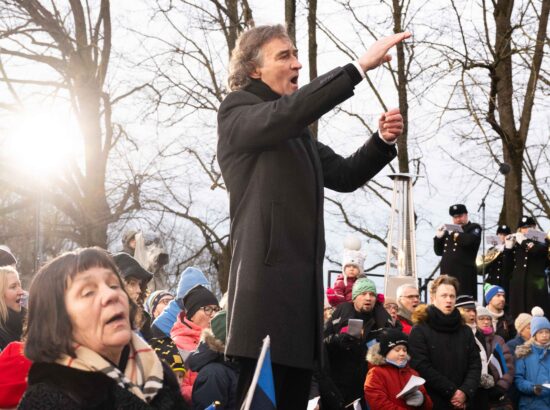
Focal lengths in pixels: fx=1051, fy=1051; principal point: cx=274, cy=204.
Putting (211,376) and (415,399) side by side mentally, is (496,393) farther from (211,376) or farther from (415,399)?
(211,376)

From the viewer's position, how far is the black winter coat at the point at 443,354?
909cm

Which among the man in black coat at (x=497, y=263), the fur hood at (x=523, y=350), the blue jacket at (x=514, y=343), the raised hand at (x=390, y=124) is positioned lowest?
the fur hood at (x=523, y=350)

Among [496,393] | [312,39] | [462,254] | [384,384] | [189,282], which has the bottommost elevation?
[496,393]

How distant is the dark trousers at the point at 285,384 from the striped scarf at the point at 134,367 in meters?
0.39

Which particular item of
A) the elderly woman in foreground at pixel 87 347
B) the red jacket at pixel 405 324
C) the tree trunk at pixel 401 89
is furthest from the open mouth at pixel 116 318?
the tree trunk at pixel 401 89

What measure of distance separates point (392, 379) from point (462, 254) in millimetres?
5817

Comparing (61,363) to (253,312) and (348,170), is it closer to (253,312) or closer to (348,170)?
(253,312)

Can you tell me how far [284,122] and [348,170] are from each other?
0.65m

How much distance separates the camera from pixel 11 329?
645cm

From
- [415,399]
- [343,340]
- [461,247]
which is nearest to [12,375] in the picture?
[343,340]

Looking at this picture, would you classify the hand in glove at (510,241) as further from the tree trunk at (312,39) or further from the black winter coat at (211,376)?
the black winter coat at (211,376)

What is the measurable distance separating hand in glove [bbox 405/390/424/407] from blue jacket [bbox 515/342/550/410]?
2.34 m

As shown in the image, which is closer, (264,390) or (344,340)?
(264,390)

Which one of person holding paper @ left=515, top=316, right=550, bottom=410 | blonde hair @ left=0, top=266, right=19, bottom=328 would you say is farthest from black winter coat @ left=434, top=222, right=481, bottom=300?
blonde hair @ left=0, top=266, right=19, bottom=328
